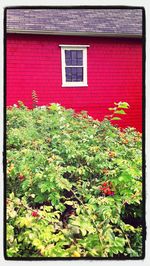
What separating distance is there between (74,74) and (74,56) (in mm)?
280

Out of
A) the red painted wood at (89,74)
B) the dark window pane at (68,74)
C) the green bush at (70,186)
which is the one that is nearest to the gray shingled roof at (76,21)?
the red painted wood at (89,74)

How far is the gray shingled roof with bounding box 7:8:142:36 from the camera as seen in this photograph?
188 cm

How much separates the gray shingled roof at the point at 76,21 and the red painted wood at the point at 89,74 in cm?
7

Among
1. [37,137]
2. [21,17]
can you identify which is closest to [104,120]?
[37,137]

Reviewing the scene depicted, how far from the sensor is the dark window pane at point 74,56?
267 cm

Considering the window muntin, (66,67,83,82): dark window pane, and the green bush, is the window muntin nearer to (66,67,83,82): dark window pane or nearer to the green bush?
(66,67,83,82): dark window pane

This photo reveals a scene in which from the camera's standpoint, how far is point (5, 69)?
5.86 feet

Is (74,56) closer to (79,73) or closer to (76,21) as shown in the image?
(79,73)

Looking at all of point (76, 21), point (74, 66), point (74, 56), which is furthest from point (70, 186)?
point (74, 56)

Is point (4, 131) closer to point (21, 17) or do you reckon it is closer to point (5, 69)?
point (5, 69)

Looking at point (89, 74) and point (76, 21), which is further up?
point (76, 21)

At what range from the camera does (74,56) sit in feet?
9.14

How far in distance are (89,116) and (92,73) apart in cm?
42

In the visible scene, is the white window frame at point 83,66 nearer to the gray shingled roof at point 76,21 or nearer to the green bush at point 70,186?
the gray shingled roof at point 76,21
